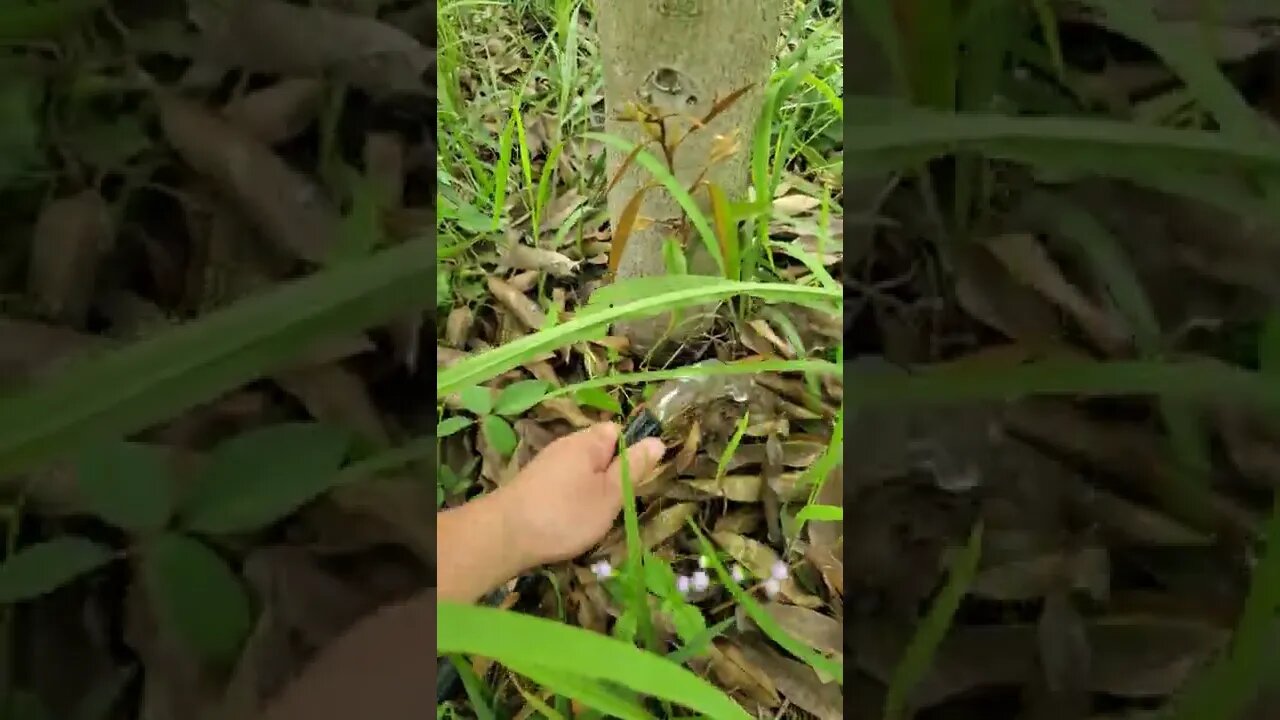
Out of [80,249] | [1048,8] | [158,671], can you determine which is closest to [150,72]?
[80,249]

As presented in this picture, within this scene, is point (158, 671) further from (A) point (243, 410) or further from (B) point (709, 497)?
(B) point (709, 497)

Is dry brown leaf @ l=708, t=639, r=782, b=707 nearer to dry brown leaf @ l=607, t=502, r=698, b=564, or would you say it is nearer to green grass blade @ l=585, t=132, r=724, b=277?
dry brown leaf @ l=607, t=502, r=698, b=564

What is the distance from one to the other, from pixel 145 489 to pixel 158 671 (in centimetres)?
6

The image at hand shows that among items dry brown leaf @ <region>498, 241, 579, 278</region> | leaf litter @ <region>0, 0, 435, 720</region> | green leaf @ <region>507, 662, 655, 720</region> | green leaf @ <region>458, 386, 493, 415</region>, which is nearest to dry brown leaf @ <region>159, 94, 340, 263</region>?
leaf litter @ <region>0, 0, 435, 720</region>

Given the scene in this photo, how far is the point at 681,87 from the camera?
26.1 inches

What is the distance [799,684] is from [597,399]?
0.24 m

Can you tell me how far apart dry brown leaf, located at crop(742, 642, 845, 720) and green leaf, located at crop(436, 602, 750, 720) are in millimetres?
176

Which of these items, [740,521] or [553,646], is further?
[740,521]

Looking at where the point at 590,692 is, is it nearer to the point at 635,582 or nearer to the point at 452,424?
the point at 635,582

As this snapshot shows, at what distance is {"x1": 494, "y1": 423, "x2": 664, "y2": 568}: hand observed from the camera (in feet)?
2.03

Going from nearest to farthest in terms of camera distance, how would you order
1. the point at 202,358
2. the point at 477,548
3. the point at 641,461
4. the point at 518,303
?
1. the point at 202,358
2. the point at 477,548
3. the point at 641,461
4. the point at 518,303

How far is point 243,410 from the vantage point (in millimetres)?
338

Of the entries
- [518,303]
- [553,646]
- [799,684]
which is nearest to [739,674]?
[799,684]

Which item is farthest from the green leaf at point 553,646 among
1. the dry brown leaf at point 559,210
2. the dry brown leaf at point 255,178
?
the dry brown leaf at point 559,210
